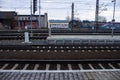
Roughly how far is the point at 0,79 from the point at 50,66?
3.58 meters

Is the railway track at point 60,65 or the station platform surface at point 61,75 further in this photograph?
the railway track at point 60,65

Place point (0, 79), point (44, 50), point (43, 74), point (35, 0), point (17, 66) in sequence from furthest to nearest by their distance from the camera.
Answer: point (35, 0) < point (44, 50) < point (17, 66) < point (43, 74) < point (0, 79)

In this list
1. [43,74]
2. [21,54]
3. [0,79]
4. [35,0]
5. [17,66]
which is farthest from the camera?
[35,0]

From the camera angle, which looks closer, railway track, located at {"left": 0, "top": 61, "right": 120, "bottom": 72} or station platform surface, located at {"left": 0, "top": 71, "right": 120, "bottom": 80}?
station platform surface, located at {"left": 0, "top": 71, "right": 120, "bottom": 80}

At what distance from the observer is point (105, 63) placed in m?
10.2

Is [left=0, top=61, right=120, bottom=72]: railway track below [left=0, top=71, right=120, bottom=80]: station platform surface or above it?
below

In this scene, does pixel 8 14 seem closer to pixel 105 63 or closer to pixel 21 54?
pixel 21 54

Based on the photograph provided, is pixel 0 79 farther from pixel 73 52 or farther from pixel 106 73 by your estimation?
pixel 73 52

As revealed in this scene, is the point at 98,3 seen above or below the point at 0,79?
above

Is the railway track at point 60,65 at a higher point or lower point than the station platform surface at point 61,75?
lower

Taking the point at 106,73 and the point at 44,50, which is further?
the point at 44,50

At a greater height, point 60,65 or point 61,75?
point 61,75

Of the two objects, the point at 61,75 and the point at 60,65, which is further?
the point at 60,65

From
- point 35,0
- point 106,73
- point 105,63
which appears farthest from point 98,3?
point 106,73
